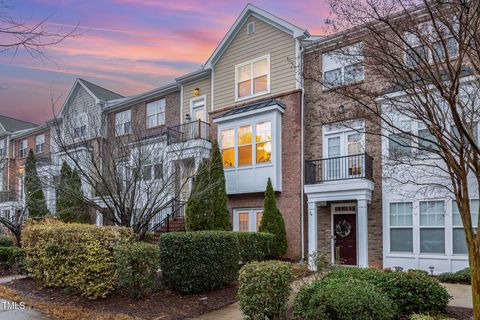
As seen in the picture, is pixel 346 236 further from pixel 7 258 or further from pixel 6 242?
pixel 6 242

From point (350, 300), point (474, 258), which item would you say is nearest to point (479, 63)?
point (474, 258)

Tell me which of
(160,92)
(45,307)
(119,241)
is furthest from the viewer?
(160,92)

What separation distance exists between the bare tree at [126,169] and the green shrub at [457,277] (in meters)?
7.84

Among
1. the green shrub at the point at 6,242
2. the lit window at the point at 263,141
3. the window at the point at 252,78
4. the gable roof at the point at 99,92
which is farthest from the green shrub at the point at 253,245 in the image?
the gable roof at the point at 99,92

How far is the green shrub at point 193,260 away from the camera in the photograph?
932 centimetres

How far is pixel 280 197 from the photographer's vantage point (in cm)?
1590

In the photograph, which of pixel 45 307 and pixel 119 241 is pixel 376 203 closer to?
pixel 119 241

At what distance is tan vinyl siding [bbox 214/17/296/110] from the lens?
1630cm

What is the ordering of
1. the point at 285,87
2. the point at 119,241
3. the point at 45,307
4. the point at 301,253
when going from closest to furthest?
1. the point at 45,307
2. the point at 119,241
3. the point at 301,253
4. the point at 285,87

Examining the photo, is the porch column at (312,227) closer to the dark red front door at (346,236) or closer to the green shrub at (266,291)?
the dark red front door at (346,236)

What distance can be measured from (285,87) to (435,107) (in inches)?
389

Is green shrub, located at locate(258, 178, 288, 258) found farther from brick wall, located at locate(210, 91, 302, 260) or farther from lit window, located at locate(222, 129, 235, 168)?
lit window, located at locate(222, 129, 235, 168)

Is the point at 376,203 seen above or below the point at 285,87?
below

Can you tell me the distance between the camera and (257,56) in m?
17.4
